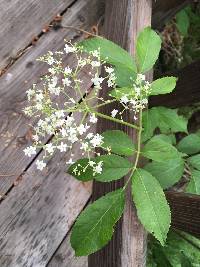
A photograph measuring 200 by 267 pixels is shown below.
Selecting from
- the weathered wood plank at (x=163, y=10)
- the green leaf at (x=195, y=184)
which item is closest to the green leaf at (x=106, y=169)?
the green leaf at (x=195, y=184)

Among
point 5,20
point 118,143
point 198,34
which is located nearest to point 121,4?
point 118,143

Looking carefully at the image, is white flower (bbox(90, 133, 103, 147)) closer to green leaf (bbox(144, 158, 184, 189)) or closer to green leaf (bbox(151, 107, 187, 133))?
green leaf (bbox(144, 158, 184, 189))

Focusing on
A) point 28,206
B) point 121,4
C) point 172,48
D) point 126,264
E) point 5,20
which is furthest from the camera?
point 172,48

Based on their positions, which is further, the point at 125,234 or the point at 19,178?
the point at 19,178

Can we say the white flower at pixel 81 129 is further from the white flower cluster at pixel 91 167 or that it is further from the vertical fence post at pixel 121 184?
the vertical fence post at pixel 121 184

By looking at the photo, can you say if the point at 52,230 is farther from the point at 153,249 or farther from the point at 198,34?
the point at 198,34

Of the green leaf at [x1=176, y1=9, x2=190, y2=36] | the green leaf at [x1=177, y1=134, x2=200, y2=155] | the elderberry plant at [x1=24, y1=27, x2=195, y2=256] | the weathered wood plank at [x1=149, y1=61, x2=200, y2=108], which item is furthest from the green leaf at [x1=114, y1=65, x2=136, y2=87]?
the green leaf at [x1=176, y1=9, x2=190, y2=36]

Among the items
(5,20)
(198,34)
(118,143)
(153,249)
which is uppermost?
(198,34)

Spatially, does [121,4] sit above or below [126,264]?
above
